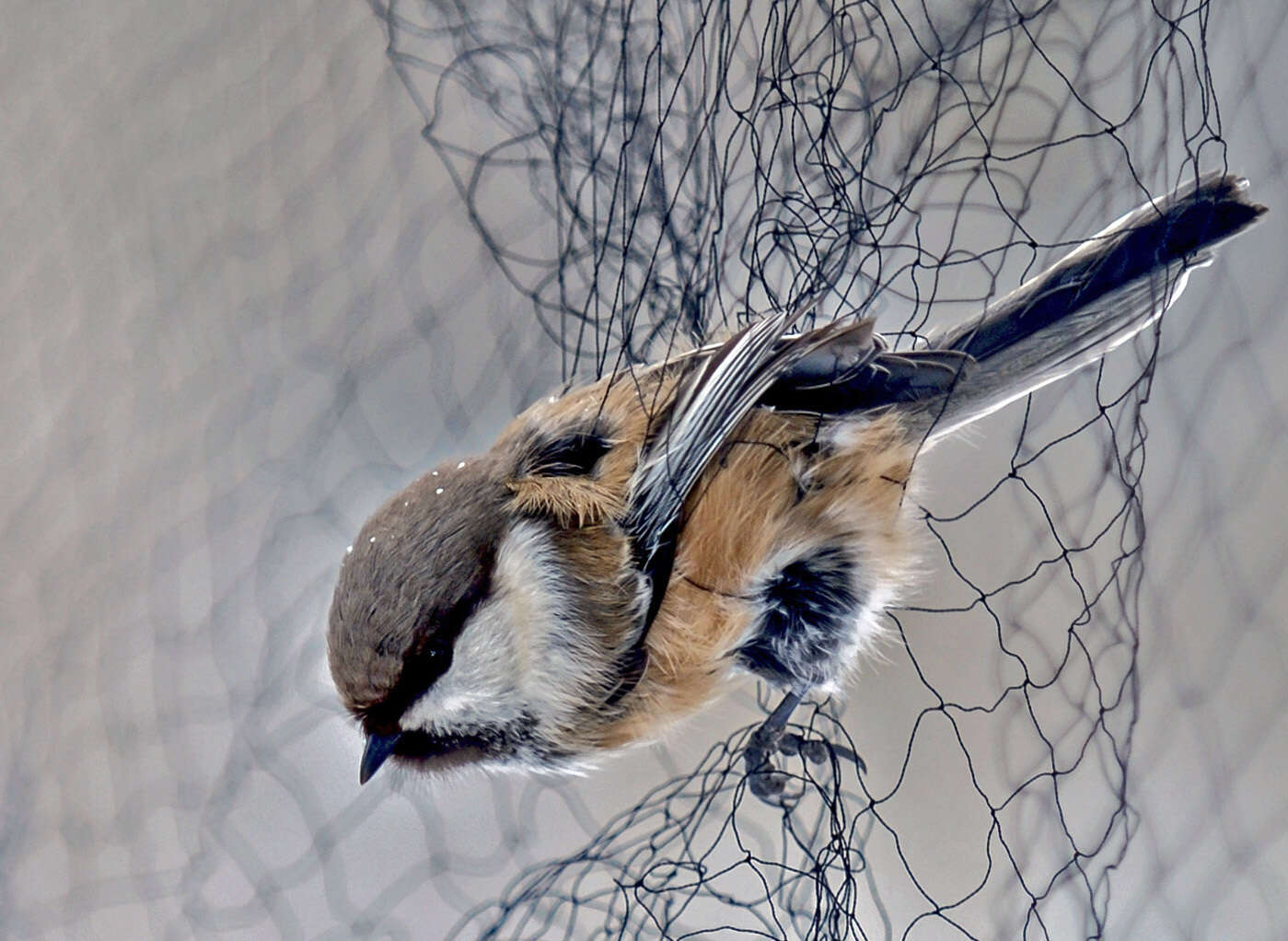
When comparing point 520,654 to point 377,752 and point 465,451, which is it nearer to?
point 377,752

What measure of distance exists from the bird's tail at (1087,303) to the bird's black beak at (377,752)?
0.38m

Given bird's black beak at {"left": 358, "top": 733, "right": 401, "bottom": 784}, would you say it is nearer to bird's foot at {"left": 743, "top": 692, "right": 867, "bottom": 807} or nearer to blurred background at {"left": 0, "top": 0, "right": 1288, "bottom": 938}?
blurred background at {"left": 0, "top": 0, "right": 1288, "bottom": 938}

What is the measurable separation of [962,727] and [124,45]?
1.29 meters

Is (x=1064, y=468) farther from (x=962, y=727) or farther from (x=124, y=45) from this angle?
(x=124, y=45)

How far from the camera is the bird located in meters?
0.54

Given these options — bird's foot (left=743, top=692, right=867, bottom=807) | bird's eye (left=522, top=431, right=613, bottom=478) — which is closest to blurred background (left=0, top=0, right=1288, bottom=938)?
bird's foot (left=743, top=692, right=867, bottom=807)

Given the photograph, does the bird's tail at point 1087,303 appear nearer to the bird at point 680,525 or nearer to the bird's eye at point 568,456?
the bird at point 680,525

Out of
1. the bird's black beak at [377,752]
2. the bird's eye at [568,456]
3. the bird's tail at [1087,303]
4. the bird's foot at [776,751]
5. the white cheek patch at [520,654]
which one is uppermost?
the bird's tail at [1087,303]

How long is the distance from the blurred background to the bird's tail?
3.3 inches

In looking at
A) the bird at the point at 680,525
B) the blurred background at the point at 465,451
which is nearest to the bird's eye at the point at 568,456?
the bird at the point at 680,525

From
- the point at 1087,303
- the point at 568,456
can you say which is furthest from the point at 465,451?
the point at 1087,303

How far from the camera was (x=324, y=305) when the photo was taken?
1.14 meters

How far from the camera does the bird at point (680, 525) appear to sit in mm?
543

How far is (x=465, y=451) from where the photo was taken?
1011mm
